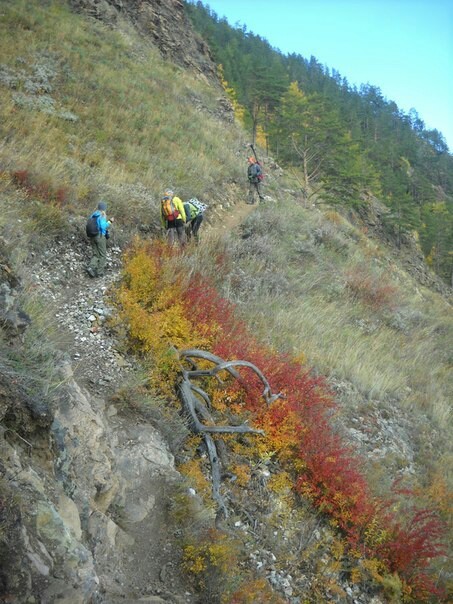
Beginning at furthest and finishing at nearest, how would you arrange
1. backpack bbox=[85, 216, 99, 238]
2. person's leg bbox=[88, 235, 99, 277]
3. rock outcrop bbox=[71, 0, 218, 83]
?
1. rock outcrop bbox=[71, 0, 218, 83]
2. backpack bbox=[85, 216, 99, 238]
3. person's leg bbox=[88, 235, 99, 277]

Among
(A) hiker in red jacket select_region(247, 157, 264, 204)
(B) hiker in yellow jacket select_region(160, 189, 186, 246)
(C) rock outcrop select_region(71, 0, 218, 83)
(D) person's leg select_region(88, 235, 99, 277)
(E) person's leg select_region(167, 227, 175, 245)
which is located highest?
(C) rock outcrop select_region(71, 0, 218, 83)

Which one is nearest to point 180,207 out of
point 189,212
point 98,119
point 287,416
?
point 189,212

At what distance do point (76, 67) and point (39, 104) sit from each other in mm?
5011

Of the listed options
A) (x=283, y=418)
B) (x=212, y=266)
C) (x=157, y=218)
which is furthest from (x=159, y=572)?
(x=157, y=218)

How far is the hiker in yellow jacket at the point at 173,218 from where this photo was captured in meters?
8.96

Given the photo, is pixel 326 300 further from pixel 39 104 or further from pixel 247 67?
pixel 247 67

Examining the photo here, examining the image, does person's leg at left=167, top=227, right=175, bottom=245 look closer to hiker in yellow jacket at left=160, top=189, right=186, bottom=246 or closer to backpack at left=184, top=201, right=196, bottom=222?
hiker in yellow jacket at left=160, top=189, right=186, bottom=246

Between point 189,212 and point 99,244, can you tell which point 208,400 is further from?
point 189,212

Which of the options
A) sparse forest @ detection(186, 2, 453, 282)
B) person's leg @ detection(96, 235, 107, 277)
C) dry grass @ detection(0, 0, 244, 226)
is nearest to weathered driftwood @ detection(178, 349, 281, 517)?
person's leg @ detection(96, 235, 107, 277)

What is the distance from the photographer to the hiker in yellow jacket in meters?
8.96

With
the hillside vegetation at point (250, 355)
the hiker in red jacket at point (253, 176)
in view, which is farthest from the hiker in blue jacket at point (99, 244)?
the hiker in red jacket at point (253, 176)

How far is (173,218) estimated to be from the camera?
9.01 m

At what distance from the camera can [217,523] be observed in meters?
4.11

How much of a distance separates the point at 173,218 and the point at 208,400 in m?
4.73
